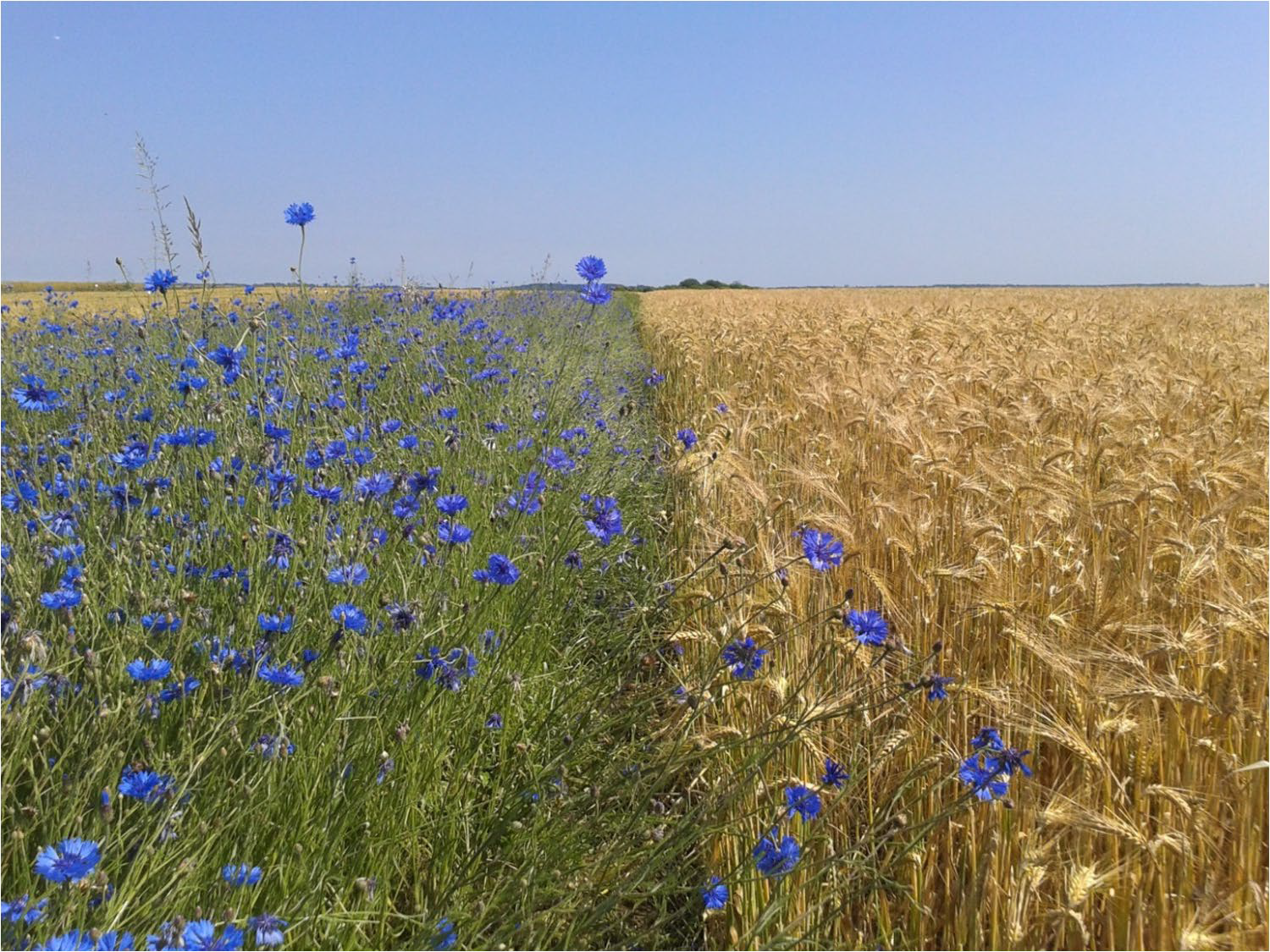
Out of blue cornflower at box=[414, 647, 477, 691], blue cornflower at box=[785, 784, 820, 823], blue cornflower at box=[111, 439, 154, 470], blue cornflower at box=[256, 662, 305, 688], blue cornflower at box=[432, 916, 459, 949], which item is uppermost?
blue cornflower at box=[111, 439, 154, 470]

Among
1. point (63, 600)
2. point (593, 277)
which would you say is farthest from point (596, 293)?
point (63, 600)

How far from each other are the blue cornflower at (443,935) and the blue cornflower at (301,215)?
80.1 inches

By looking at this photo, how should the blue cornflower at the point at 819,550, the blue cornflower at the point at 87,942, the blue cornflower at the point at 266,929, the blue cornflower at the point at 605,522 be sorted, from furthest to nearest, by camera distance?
the blue cornflower at the point at 605,522 < the blue cornflower at the point at 819,550 < the blue cornflower at the point at 266,929 < the blue cornflower at the point at 87,942

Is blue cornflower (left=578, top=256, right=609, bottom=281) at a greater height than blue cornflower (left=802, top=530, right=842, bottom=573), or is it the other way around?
blue cornflower (left=578, top=256, right=609, bottom=281)

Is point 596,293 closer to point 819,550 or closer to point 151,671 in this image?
point 819,550

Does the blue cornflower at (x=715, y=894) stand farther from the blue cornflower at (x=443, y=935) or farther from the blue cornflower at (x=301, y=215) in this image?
the blue cornflower at (x=301, y=215)

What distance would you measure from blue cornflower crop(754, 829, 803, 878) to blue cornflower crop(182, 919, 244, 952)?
30.3 inches

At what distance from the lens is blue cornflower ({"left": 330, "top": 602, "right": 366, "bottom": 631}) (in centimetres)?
168

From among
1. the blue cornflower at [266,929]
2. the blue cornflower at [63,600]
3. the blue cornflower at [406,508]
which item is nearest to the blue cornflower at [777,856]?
the blue cornflower at [266,929]

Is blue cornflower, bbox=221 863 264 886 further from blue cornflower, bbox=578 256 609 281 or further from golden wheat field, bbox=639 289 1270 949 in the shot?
blue cornflower, bbox=578 256 609 281

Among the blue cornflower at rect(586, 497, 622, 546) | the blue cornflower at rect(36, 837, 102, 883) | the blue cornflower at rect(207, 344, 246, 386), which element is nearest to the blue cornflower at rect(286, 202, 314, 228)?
the blue cornflower at rect(207, 344, 246, 386)

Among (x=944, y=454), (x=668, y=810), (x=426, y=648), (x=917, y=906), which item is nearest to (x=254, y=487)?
(x=426, y=648)

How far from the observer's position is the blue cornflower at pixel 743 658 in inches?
64.9

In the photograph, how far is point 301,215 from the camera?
106 inches
